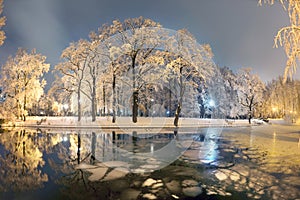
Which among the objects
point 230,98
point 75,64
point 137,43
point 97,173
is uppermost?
point 137,43

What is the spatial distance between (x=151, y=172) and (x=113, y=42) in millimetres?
25249

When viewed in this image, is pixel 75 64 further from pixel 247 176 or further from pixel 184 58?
pixel 247 176

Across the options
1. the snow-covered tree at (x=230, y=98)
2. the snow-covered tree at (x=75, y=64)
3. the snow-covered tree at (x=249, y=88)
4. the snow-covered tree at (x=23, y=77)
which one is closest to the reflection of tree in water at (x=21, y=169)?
the snow-covered tree at (x=75, y=64)

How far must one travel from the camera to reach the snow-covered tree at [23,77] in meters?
35.4

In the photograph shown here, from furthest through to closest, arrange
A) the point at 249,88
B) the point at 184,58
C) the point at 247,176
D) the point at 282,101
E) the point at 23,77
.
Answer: the point at 282,101, the point at 249,88, the point at 23,77, the point at 184,58, the point at 247,176

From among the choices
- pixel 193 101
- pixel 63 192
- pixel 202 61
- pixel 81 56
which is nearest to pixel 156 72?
pixel 202 61

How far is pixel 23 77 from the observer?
36.9 m

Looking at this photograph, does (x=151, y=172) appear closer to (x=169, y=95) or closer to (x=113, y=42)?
(x=113, y=42)

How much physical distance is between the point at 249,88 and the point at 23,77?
40.9m

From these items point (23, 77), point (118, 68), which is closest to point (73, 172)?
point (118, 68)

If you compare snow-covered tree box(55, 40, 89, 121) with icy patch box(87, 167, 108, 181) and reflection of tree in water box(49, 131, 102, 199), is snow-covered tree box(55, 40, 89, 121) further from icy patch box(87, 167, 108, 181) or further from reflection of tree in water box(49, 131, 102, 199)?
icy patch box(87, 167, 108, 181)

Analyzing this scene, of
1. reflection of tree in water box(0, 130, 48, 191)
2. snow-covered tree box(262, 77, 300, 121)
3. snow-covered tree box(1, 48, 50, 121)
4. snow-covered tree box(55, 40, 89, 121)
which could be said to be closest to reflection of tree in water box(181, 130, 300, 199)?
reflection of tree in water box(0, 130, 48, 191)

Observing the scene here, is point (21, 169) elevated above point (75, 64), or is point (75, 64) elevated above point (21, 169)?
point (75, 64)

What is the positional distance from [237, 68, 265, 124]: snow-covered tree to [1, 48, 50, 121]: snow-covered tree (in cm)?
3691
